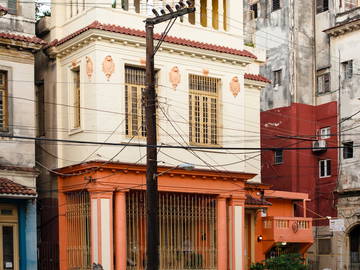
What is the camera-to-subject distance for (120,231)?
28.9 metres

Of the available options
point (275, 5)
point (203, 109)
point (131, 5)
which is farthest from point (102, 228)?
point (275, 5)

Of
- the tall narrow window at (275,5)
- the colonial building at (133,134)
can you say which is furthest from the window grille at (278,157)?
the colonial building at (133,134)

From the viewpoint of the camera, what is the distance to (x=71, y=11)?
1246 inches

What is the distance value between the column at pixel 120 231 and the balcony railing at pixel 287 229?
32.1ft

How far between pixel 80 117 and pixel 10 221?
182 inches

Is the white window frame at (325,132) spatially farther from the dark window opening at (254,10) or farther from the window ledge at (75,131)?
the window ledge at (75,131)

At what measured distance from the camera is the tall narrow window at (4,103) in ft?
95.3

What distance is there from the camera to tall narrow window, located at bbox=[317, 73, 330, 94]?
154ft

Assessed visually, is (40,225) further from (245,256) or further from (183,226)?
(245,256)

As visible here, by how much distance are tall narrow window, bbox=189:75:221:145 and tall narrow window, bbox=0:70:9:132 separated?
7211 mm

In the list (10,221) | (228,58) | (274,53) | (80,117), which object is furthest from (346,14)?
(10,221)

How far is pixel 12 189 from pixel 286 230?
14.7 metres

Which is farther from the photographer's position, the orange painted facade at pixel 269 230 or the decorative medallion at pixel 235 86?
the orange painted facade at pixel 269 230

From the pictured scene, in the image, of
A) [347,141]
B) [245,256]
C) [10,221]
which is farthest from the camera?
[347,141]
